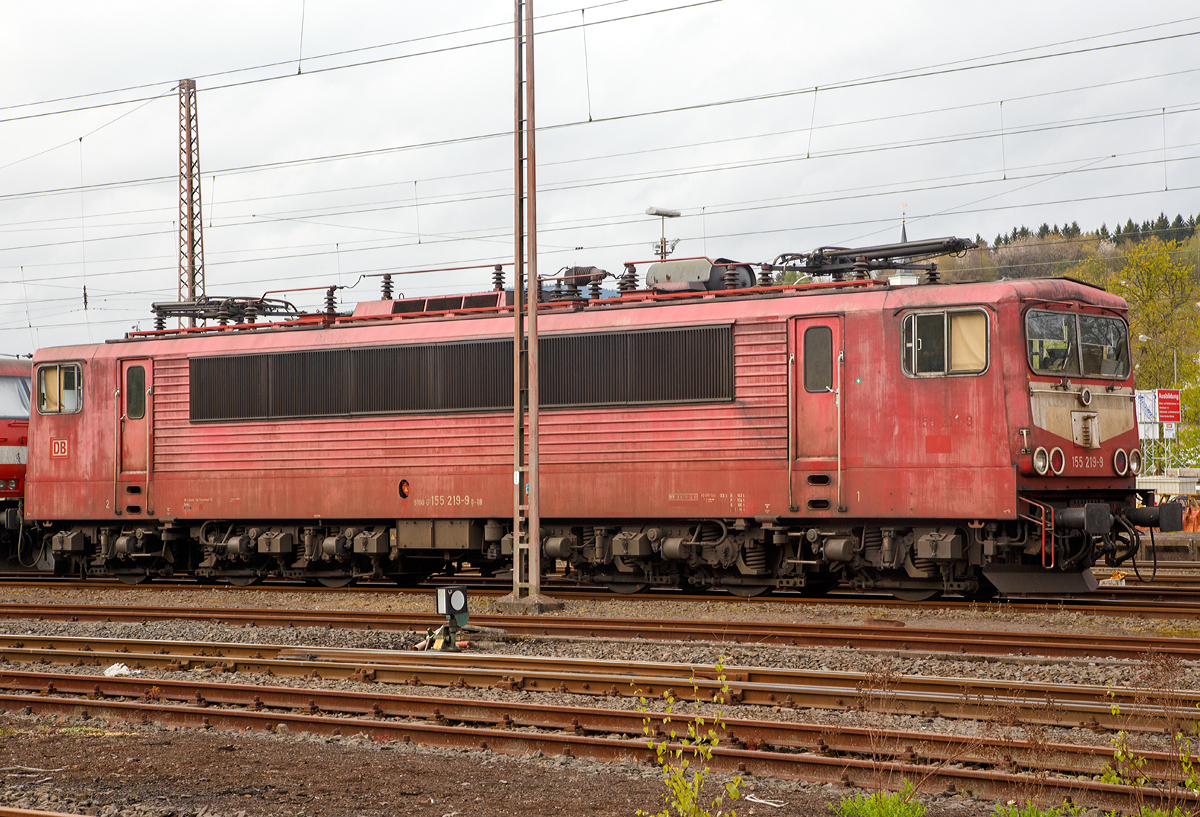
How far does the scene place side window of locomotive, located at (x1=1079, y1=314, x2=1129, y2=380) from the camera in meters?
14.2

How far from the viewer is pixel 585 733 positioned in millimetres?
8453

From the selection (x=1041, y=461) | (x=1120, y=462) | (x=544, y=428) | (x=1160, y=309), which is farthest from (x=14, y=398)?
(x=1160, y=309)

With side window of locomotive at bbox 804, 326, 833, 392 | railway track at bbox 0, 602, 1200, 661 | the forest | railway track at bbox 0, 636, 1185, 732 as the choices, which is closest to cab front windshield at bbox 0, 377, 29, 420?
railway track at bbox 0, 602, 1200, 661

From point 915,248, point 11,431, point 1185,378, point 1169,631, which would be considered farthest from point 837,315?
point 1185,378

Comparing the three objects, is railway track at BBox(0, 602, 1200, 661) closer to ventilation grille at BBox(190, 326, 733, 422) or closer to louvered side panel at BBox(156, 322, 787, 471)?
louvered side panel at BBox(156, 322, 787, 471)

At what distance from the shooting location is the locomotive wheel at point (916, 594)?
1445cm

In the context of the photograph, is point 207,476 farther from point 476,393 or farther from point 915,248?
point 915,248

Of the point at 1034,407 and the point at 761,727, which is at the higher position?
the point at 1034,407

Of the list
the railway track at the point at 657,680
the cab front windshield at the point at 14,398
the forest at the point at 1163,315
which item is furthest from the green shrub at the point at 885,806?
the forest at the point at 1163,315

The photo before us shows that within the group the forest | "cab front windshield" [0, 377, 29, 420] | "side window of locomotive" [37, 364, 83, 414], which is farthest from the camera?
the forest

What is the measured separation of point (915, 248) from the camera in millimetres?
14852

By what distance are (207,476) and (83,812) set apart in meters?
12.3

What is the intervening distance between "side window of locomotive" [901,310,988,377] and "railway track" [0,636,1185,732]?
5161 millimetres

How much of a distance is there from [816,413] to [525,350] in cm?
400
